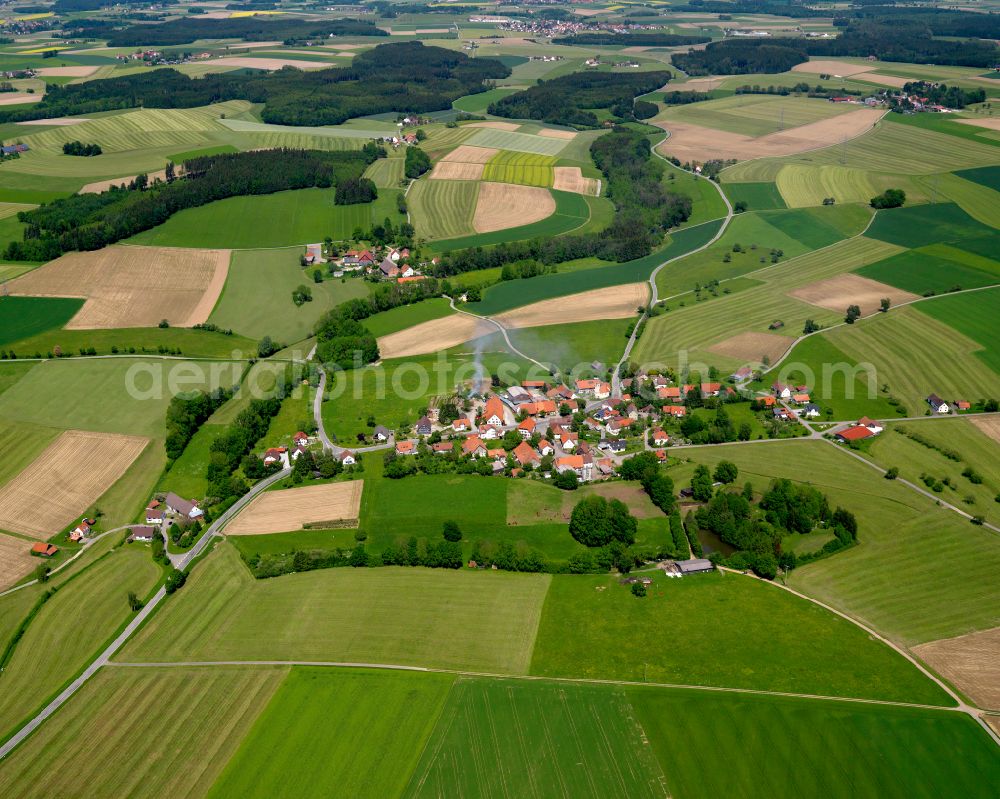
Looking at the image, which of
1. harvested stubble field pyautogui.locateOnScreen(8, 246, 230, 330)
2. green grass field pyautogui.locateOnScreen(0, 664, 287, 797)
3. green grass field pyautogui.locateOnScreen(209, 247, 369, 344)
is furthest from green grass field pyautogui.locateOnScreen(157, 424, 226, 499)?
harvested stubble field pyautogui.locateOnScreen(8, 246, 230, 330)

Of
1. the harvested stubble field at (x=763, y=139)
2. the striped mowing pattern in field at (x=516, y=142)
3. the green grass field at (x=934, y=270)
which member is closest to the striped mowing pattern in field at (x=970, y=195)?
the green grass field at (x=934, y=270)

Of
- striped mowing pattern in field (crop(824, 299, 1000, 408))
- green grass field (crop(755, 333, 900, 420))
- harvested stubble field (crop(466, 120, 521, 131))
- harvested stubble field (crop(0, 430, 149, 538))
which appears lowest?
harvested stubble field (crop(466, 120, 521, 131))

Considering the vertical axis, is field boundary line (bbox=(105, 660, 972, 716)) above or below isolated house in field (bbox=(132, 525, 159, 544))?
above

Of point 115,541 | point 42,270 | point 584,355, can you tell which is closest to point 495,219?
point 584,355

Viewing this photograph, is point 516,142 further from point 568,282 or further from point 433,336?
point 433,336

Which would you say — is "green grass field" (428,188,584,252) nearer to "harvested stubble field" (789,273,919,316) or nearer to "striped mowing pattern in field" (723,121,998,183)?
"striped mowing pattern in field" (723,121,998,183)

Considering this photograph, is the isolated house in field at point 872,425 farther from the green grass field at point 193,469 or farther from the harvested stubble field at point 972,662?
the green grass field at point 193,469

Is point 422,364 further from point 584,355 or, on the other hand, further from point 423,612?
point 423,612
